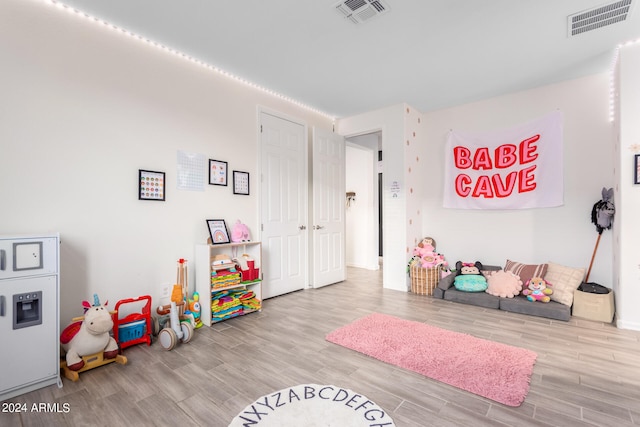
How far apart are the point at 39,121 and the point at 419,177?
452cm

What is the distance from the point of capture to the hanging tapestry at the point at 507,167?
373cm

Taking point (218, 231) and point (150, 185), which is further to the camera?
point (218, 231)

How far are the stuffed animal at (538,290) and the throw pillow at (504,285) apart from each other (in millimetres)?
109

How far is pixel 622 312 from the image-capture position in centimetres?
294

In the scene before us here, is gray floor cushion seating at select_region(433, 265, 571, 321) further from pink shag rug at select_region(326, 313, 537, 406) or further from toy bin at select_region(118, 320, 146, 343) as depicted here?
toy bin at select_region(118, 320, 146, 343)

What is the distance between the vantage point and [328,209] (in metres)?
4.82

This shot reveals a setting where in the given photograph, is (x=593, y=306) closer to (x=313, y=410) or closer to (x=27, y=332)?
(x=313, y=410)

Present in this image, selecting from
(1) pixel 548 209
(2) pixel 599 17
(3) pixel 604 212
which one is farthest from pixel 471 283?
(2) pixel 599 17

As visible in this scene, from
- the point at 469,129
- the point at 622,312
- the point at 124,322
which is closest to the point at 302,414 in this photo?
the point at 124,322

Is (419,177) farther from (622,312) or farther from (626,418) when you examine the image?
(626,418)

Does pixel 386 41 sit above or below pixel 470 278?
above

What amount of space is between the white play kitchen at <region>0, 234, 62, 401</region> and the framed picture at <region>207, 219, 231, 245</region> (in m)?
1.38

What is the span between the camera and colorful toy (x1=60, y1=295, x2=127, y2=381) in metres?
2.10

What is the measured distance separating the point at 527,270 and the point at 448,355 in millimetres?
2140
